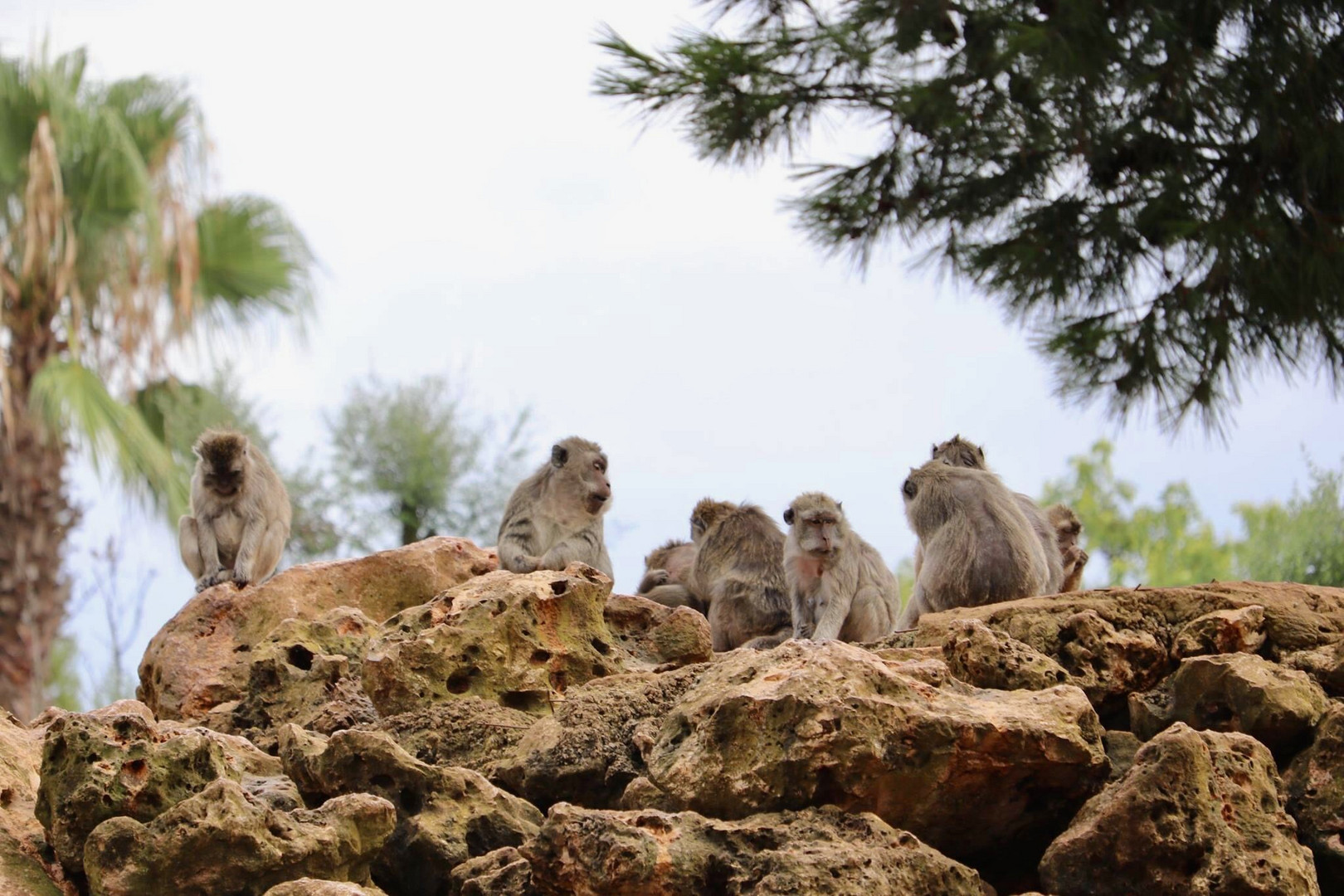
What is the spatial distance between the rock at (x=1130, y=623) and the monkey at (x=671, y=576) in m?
3.63

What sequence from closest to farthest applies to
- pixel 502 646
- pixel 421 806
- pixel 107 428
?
pixel 421 806
pixel 502 646
pixel 107 428

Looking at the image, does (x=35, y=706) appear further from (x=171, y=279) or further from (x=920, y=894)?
(x=920, y=894)

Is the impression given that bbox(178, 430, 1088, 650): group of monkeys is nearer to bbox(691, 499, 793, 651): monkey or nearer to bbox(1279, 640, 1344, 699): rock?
bbox(691, 499, 793, 651): monkey

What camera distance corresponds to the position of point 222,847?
5.27 metres

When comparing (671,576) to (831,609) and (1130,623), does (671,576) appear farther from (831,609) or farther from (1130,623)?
(1130,623)

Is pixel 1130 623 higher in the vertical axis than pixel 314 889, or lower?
higher

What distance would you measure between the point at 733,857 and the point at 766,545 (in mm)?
5486

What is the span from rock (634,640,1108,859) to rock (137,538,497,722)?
3448 mm

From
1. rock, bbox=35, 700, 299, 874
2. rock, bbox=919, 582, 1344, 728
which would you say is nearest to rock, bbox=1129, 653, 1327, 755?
rock, bbox=919, 582, 1344, 728

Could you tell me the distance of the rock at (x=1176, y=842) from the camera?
5.22m

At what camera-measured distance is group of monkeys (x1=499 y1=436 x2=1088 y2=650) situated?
866 centimetres

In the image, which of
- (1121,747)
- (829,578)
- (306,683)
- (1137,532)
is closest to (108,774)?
(306,683)

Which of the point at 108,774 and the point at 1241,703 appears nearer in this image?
the point at 108,774

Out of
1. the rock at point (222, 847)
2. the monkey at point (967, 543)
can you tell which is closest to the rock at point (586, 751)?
the rock at point (222, 847)
